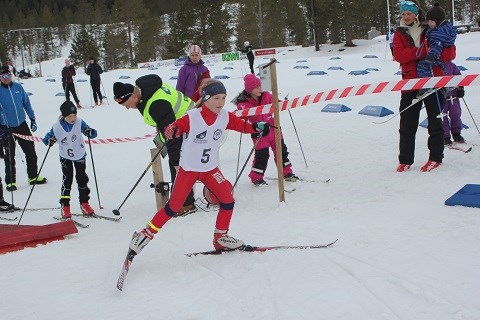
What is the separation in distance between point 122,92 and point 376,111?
665 cm

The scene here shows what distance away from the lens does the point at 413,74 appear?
6016 mm

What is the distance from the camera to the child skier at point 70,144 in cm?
614

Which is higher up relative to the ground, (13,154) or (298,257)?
(13,154)

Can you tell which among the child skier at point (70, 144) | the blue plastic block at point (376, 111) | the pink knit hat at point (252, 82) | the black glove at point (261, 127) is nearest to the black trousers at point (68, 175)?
the child skier at point (70, 144)

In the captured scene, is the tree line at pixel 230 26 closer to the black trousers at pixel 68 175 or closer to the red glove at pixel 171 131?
the black trousers at pixel 68 175

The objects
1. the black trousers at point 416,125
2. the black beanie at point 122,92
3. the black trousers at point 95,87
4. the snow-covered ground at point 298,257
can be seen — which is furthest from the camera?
the black trousers at point 95,87

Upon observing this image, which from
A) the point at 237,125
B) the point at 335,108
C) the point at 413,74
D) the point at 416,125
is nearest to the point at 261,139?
the point at 416,125

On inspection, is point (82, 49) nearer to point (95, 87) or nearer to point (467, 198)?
point (95, 87)

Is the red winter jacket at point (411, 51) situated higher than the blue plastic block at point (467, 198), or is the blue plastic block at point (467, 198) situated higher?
the red winter jacket at point (411, 51)

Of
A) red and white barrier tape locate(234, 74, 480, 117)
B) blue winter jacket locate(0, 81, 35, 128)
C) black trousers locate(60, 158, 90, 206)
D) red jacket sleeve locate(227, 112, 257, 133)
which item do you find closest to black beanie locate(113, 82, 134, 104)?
red jacket sleeve locate(227, 112, 257, 133)

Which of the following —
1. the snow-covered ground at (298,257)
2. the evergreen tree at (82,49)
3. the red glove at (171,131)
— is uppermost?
the evergreen tree at (82,49)

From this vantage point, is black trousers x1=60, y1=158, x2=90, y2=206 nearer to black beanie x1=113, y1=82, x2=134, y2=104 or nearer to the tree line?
black beanie x1=113, y1=82, x2=134, y2=104

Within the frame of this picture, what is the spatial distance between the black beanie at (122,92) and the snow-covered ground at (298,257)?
1.48 meters

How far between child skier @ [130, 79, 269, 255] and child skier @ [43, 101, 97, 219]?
2.58m
